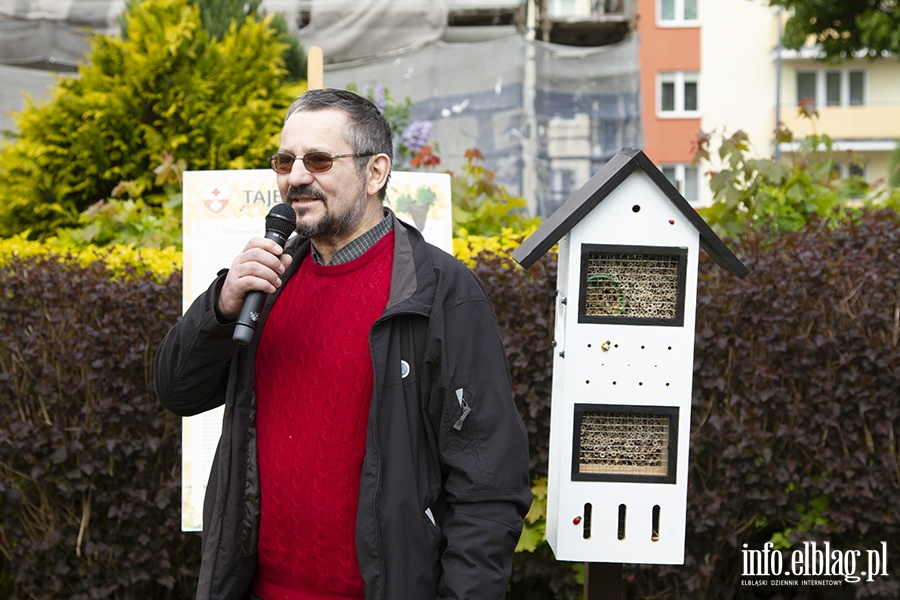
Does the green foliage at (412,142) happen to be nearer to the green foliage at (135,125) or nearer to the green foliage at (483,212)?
the green foliage at (483,212)

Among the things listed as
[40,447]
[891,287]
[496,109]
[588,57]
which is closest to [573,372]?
[891,287]

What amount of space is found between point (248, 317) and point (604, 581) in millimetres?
1344

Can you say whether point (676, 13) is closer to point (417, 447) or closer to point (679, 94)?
point (679, 94)

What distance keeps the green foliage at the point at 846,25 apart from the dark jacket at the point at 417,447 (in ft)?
49.0

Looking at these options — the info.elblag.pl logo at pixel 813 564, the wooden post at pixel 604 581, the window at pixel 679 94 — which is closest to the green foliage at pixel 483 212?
the info.elblag.pl logo at pixel 813 564

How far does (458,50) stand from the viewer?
36.0 feet

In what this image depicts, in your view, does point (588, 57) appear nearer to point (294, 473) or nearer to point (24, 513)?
point (24, 513)

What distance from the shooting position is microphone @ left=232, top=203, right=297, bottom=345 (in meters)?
2.06

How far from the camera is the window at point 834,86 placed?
2914 centimetres

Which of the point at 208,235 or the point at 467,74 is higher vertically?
the point at 467,74

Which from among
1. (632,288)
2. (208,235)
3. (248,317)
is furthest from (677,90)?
(248,317)

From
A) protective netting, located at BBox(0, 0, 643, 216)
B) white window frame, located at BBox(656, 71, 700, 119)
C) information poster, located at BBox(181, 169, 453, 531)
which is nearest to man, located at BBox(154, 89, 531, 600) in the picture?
information poster, located at BBox(181, 169, 453, 531)

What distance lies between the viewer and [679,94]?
2542cm

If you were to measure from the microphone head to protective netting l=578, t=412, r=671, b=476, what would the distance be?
39.1 inches
